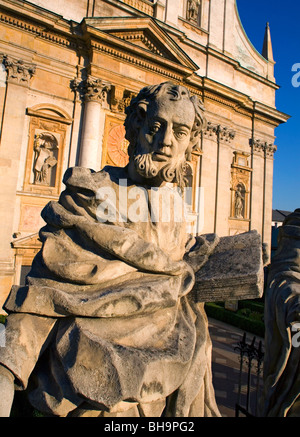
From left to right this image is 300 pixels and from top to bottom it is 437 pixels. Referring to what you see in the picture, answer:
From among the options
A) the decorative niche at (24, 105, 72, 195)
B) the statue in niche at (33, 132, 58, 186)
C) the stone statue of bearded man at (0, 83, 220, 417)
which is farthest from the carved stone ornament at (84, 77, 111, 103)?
the stone statue of bearded man at (0, 83, 220, 417)

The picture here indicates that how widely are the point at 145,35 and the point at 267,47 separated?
35.9 ft

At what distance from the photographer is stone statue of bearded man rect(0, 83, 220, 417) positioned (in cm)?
138

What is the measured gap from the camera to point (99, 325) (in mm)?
1488

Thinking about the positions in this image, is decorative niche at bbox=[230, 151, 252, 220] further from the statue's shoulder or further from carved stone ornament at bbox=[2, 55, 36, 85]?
the statue's shoulder

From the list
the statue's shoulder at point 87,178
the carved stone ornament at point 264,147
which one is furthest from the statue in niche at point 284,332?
the carved stone ornament at point 264,147

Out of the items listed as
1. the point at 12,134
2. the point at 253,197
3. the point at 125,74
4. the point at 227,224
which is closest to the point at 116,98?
the point at 125,74

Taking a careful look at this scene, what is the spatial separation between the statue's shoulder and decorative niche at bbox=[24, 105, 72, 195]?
1025 centimetres

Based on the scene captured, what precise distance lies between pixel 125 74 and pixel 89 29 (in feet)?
7.02

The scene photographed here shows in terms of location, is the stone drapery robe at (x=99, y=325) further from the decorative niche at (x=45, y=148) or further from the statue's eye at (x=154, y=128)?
the decorative niche at (x=45, y=148)

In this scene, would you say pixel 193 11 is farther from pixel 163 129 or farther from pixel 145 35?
pixel 163 129

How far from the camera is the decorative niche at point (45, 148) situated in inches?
456

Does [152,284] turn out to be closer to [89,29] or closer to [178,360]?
[178,360]

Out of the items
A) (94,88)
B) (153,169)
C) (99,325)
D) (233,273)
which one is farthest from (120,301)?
(94,88)

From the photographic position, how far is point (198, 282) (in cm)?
181
